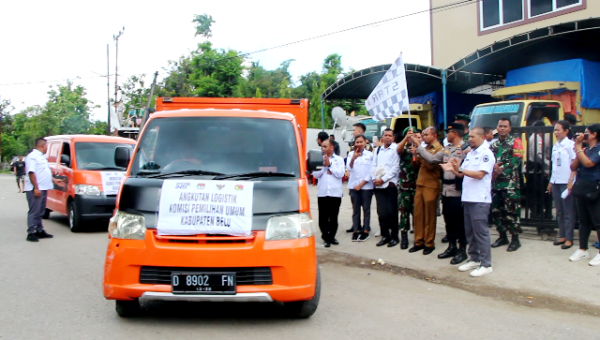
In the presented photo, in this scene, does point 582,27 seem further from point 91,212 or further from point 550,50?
point 91,212

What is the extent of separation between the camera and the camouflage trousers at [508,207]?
7492 millimetres

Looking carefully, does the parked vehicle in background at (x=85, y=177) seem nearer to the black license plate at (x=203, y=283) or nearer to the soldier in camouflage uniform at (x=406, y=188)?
the soldier in camouflage uniform at (x=406, y=188)

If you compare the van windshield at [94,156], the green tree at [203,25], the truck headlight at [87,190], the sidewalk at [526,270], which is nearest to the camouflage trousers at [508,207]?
the sidewalk at [526,270]

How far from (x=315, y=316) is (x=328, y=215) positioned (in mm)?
4035

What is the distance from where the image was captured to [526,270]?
6836mm

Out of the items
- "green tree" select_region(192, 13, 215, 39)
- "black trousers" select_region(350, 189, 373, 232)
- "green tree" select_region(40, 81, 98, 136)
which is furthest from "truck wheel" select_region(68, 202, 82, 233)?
"green tree" select_region(40, 81, 98, 136)

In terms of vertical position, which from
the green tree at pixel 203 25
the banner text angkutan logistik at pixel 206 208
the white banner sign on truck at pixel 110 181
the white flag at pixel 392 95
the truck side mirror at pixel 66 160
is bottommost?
the banner text angkutan logistik at pixel 206 208

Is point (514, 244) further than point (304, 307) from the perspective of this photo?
Yes

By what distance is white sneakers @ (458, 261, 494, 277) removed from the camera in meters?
6.77

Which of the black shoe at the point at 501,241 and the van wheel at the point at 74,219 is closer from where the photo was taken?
the black shoe at the point at 501,241

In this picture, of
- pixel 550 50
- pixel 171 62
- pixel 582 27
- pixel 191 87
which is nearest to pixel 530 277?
pixel 582 27

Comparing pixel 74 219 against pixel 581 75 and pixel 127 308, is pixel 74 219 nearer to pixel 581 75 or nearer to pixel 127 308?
pixel 127 308

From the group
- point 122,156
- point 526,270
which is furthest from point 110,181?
point 526,270

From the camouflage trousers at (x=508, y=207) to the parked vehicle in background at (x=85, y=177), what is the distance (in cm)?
687
